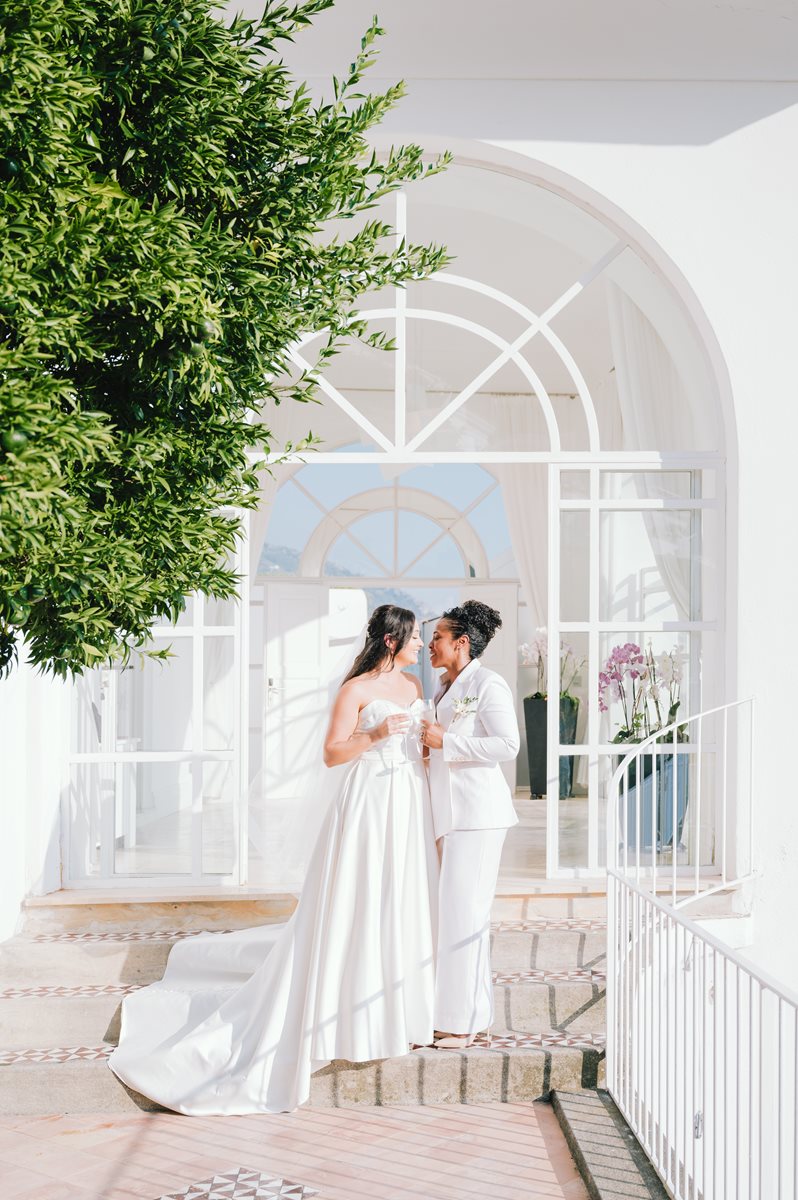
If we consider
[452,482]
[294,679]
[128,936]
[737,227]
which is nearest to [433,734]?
[128,936]

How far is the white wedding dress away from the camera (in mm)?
4023

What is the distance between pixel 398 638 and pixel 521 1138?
1.81 meters

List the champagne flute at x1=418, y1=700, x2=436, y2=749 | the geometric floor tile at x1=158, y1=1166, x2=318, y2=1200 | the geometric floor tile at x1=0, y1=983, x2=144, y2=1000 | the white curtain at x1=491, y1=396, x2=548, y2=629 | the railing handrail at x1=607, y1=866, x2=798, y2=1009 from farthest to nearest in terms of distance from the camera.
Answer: the white curtain at x1=491, y1=396, x2=548, y2=629
the geometric floor tile at x1=0, y1=983, x2=144, y2=1000
the champagne flute at x1=418, y1=700, x2=436, y2=749
the geometric floor tile at x1=158, y1=1166, x2=318, y2=1200
the railing handrail at x1=607, y1=866, x2=798, y2=1009

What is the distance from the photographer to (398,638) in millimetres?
4344

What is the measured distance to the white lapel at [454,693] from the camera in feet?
14.5

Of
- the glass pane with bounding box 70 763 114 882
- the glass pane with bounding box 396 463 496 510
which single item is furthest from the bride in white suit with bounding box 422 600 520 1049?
the glass pane with bounding box 396 463 496 510

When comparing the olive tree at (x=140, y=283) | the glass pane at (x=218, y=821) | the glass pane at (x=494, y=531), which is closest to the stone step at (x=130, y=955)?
the glass pane at (x=218, y=821)

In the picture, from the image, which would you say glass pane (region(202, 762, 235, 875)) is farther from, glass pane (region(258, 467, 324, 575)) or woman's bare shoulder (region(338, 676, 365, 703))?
glass pane (region(258, 467, 324, 575))

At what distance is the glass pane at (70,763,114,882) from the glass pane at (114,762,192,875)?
0.06 metres

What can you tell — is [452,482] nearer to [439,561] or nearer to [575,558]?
[439,561]

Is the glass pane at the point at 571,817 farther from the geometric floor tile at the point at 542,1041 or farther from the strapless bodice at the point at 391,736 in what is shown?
the strapless bodice at the point at 391,736

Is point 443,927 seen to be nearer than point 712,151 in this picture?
Yes

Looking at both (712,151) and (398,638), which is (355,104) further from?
(398,638)

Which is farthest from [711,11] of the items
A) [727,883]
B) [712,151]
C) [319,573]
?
[319,573]
